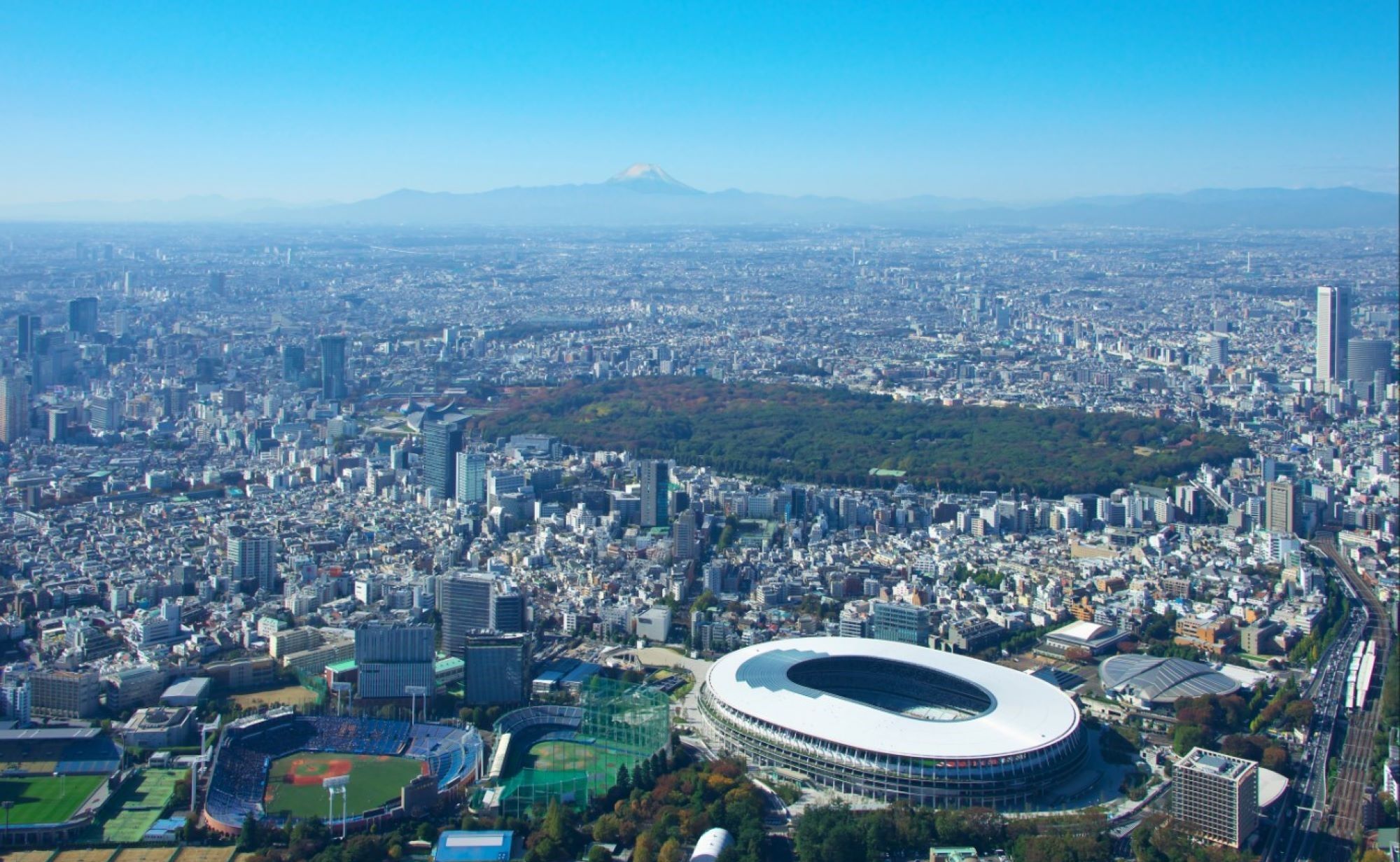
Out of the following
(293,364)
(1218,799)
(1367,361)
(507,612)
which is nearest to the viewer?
(1218,799)

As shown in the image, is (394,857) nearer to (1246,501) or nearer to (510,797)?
(510,797)

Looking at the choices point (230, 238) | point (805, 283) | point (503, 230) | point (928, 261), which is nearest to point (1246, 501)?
point (805, 283)

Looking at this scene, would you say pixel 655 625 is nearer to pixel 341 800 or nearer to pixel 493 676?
pixel 493 676

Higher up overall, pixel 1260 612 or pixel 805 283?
pixel 805 283

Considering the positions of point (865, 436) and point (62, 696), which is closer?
point (62, 696)

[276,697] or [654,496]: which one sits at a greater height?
[654,496]

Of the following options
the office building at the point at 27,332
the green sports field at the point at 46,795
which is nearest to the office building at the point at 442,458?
the green sports field at the point at 46,795

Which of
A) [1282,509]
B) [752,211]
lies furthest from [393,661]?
[752,211]
